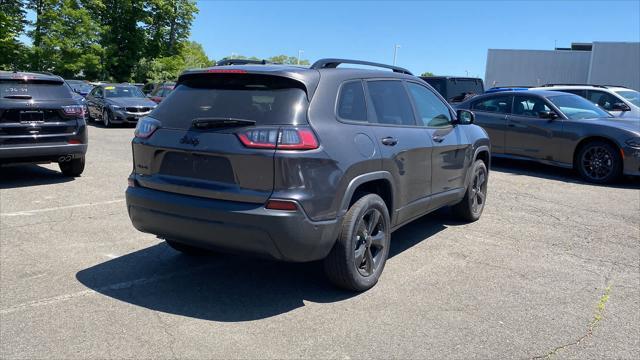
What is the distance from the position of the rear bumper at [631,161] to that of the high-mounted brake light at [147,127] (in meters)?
8.27

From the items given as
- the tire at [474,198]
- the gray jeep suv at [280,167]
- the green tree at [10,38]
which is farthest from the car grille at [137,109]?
the green tree at [10,38]

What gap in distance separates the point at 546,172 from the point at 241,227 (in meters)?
8.93

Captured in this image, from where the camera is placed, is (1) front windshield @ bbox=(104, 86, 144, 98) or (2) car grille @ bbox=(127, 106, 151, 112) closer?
(2) car grille @ bbox=(127, 106, 151, 112)

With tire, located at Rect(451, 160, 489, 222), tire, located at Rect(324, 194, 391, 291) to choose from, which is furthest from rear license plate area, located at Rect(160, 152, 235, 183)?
tire, located at Rect(451, 160, 489, 222)

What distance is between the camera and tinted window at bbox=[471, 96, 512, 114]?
1138cm

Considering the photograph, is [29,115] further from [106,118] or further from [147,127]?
[106,118]

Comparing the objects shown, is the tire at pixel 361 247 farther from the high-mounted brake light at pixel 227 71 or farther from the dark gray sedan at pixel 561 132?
the dark gray sedan at pixel 561 132

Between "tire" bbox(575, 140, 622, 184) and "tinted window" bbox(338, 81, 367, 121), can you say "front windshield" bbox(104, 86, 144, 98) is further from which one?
"tinted window" bbox(338, 81, 367, 121)

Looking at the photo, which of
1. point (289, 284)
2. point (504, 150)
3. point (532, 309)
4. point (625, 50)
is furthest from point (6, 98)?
point (625, 50)

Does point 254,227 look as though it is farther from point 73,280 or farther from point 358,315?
point 73,280

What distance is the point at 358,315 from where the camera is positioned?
404cm

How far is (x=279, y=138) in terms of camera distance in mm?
3850

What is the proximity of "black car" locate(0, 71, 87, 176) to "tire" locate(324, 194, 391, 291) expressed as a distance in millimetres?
6049

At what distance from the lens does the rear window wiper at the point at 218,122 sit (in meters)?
3.95
